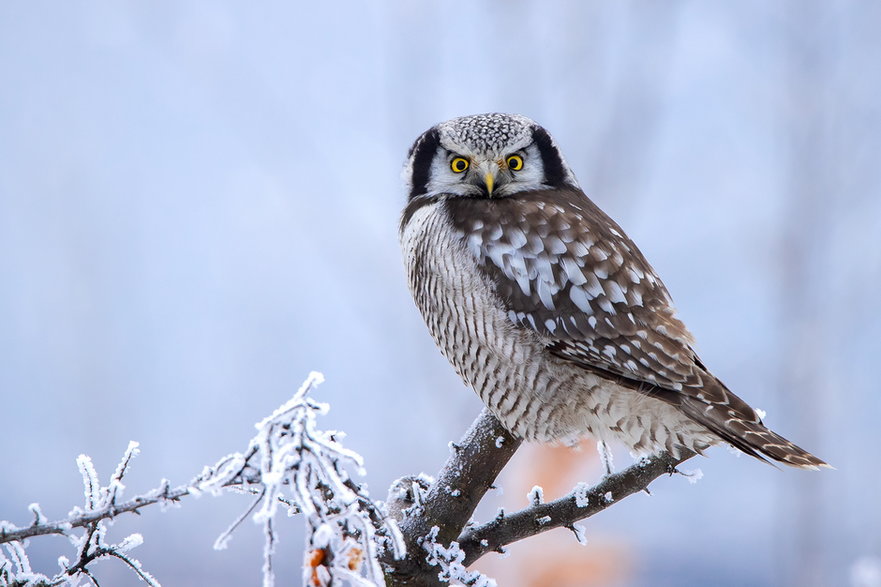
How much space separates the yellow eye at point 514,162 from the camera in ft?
7.97

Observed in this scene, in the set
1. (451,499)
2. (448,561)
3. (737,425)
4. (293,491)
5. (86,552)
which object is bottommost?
(86,552)

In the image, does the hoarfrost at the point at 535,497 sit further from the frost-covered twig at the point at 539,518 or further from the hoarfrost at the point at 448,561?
the hoarfrost at the point at 448,561

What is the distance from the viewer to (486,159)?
7.80 ft

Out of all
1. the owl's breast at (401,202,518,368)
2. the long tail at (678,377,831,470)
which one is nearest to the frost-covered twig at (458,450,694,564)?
the long tail at (678,377,831,470)

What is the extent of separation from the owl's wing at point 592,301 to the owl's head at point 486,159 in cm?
17

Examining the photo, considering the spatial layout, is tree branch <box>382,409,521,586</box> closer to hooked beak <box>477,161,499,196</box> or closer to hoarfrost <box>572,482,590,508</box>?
hoarfrost <box>572,482,590,508</box>

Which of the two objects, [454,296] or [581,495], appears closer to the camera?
[581,495]

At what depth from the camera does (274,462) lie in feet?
2.58

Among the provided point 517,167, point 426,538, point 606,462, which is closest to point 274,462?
point 426,538

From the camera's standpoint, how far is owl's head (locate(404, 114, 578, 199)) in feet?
7.79

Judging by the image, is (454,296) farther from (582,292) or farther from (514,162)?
(514,162)

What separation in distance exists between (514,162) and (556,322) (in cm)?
58

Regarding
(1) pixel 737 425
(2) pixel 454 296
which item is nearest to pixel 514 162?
(2) pixel 454 296

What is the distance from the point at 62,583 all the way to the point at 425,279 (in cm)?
145
